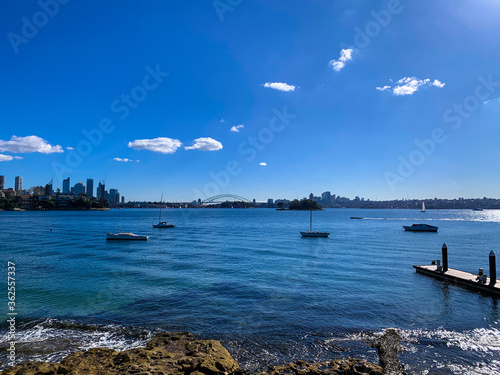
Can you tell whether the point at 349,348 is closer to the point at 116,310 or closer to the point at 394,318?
the point at 394,318

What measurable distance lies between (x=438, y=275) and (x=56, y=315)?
93.0 feet

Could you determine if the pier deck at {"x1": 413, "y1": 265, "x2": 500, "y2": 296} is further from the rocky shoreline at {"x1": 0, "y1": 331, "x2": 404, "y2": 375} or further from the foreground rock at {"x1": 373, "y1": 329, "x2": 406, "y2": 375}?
the rocky shoreline at {"x1": 0, "y1": 331, "x2": 404, "y2": 375}

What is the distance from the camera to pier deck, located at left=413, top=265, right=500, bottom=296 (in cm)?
1997

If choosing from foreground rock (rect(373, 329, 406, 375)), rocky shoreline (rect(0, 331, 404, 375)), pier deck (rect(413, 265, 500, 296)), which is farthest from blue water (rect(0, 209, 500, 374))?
rocky shoreline (rect(0, 331, 404, 375))

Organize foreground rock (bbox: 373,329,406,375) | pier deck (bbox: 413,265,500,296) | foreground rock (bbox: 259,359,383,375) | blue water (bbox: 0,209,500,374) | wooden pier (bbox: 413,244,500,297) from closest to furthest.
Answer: foreground rock (bbox: 259,359,383,375) < foreground rock (bbox: 373,329,406,375) < blue water (bbox: 0,209,500,374) < pier deck (bbox: 413,265,500,296) < wooden pier (bbox: 413,244,500,297)

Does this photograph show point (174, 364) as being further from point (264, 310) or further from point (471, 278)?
point (471, 278)

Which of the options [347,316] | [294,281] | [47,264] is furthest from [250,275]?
[47,264]

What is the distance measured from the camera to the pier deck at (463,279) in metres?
20.0

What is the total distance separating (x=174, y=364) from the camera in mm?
9672

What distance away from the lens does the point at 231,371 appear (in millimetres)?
9828

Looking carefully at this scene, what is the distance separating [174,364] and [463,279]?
22933mm

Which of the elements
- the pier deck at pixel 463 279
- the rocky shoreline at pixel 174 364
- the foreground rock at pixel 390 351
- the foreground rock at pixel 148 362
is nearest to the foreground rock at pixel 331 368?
the rocky shoreline at pixel 174 364

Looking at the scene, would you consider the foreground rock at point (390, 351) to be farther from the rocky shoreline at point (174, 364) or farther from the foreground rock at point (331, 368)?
the foreground rock at point (331, 368)

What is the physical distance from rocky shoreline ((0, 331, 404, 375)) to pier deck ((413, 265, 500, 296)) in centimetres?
1366
